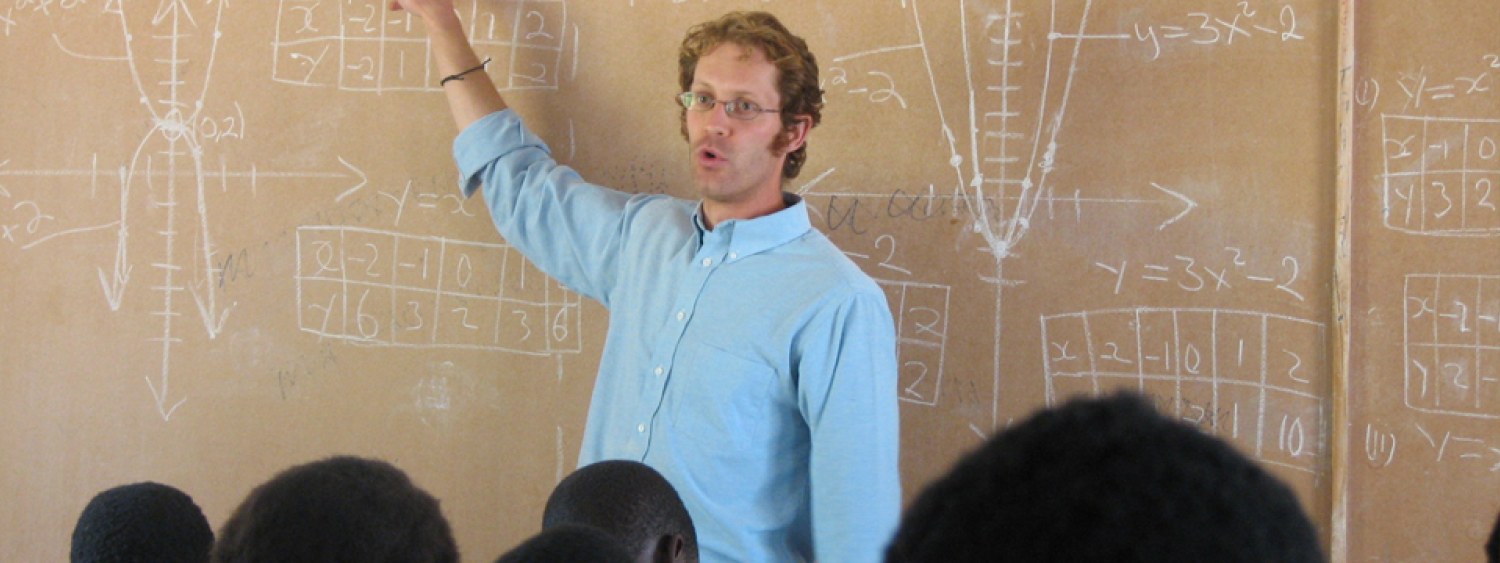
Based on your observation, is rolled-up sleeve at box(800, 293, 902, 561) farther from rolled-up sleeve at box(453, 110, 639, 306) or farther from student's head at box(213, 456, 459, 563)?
student's head at box(213, 456, 459, 563)

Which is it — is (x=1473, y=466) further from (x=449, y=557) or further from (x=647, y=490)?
(x=449, y=557)

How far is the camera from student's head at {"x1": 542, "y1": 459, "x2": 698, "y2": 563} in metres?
1.10

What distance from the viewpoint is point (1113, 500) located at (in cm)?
47

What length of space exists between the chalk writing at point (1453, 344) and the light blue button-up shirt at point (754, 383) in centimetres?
87

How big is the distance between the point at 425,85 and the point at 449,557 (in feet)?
4.40

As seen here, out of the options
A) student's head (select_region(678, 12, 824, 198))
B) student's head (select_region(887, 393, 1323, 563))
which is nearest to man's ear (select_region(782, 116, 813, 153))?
student's head (select_region(678, 12, 824, 198))

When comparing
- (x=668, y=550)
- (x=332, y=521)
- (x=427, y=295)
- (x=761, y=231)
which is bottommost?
(x=668, y=550)

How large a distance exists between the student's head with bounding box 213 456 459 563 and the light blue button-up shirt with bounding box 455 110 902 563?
2.39 ft

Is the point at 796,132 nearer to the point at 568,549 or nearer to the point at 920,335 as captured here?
the point at 920,335

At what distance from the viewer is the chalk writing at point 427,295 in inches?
80.9

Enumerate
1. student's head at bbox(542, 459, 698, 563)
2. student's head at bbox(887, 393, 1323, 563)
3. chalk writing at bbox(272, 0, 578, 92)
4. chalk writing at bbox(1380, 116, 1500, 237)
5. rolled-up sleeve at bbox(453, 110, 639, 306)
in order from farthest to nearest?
chalk writing at bbox(272, 0, 578, 92), rolled-up sleeve at bbox(453, 110, 639, 306), chalk writing at bbox(1380, 116, 1500, 237), student's head at bbox(542, 459, 698, 563), student's head at bbox(887, 393, 1323, 563)

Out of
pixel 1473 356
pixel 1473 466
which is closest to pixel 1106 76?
pixel 1473 356

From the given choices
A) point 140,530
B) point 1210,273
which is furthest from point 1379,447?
point 140,530

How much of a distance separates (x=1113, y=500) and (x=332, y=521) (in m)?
0.58
